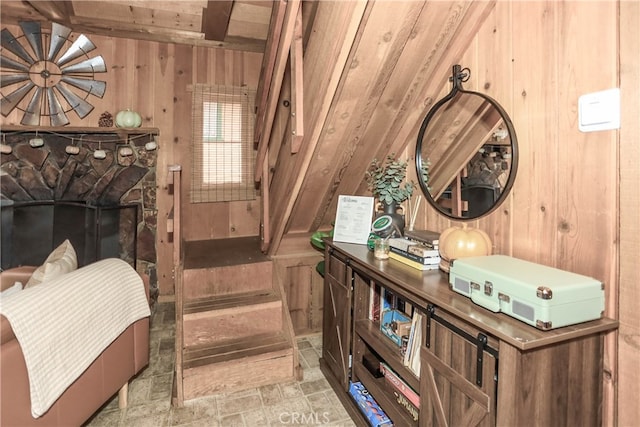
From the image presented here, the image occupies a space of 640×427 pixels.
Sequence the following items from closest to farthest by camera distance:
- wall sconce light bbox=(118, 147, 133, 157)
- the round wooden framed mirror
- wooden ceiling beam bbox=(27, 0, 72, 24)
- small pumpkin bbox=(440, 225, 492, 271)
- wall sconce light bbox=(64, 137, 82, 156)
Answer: small pumpkin bbox=(440, 225, 492, 271) → the round wooden framed mirror → wooden ceiling beam bbox=(27, 0, 72, 24) → wall sconce light bbox=(64, 137, 82, 156) → wall sconce light bbox=(118, 147, 133, 157)

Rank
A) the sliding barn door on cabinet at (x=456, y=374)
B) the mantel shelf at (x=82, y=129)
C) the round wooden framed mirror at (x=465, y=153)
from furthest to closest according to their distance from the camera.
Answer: the mantel shelf at (x=82, y=129) → the round wooden framed mirror at (x=465, y=153) → the sliding barn door on cabinet at (x=456, y=374)

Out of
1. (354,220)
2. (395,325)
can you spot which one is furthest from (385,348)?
(354,220)

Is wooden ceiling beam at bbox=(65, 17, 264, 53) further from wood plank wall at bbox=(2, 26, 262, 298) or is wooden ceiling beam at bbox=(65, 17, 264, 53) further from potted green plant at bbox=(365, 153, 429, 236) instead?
potted green plant at bbox=(365, 153, 429, 236)

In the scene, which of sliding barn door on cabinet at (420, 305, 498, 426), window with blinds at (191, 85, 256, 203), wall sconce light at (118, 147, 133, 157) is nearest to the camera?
sliding barn door on cabinet at (420, 305, 498, 426)

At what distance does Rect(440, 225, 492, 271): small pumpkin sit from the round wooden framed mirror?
0.20 meters

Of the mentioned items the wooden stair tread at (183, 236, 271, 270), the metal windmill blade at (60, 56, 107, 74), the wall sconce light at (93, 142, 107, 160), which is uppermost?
the metal windmill blade at (60, 56, 107, 74)

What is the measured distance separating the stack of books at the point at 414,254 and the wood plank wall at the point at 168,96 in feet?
7.49

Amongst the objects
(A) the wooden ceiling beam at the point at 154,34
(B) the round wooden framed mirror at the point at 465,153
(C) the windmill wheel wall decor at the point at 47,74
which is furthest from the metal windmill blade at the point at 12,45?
(B) the round wooden framed mirror at the point at 465,153

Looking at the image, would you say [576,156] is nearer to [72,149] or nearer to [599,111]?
[599,111]

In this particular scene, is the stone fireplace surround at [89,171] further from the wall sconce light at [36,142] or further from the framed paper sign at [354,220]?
the framed paper sign at [354,220]

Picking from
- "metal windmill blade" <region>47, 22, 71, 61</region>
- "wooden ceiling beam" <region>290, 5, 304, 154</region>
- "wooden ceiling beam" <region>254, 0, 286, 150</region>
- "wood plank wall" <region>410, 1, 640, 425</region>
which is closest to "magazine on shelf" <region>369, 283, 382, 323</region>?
"wood plank wall" <region>410, 1, 640, 425</region>

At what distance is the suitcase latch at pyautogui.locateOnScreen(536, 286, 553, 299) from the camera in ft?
3.15

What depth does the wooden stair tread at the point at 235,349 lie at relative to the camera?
2.17 metres

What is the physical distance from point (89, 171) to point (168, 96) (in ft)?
3.29
